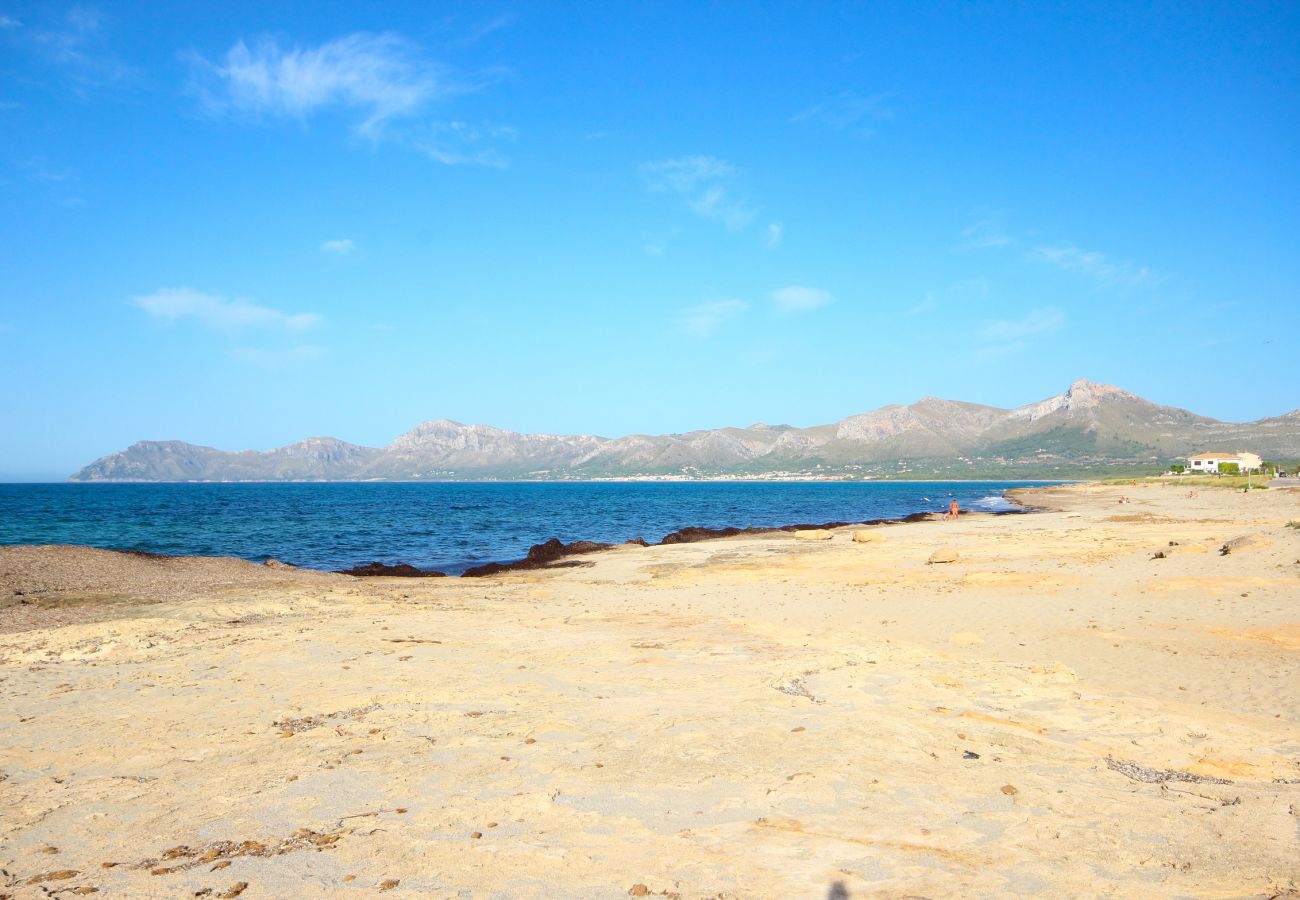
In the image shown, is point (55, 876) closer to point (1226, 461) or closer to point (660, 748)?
point (660, 748)

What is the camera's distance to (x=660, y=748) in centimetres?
790

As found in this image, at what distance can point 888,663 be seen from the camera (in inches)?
460

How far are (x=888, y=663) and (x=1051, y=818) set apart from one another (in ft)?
18.1

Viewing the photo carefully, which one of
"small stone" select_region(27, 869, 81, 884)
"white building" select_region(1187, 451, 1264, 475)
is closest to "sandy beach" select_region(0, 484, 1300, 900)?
"small stone" select_region(27, 869, 81, 884)

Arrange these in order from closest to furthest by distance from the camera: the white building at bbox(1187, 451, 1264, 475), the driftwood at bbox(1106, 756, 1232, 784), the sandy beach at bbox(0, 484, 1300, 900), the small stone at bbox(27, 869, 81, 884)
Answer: the small stone at bbox(27, 869, 81, 884) < the sandy beach at bbox(0, 484, 1300, 900) < the driftwood at bbox(1106, 756, 1232, 784) < the white building at bbox(1187, 451, 1264, 475)

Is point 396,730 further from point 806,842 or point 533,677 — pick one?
point 806,842

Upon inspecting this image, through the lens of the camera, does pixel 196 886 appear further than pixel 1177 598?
No

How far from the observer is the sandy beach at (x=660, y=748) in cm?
539

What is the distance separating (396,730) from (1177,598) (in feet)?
54.2

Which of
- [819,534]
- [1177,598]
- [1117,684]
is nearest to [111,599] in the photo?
[1117,684]

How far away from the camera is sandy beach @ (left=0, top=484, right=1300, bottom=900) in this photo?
5.39 m

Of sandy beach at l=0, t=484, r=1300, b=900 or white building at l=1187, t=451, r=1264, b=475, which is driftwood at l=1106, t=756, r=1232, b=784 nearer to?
sandy beach at l=0, t=484, r=1300, b=900

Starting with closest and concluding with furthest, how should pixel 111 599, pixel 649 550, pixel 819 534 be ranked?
1. pixel 111 599
2. pixel 649 550
3. pixel 819 534

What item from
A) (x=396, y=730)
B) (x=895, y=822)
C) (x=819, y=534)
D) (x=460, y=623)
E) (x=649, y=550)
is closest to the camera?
(x=895, y=822)
